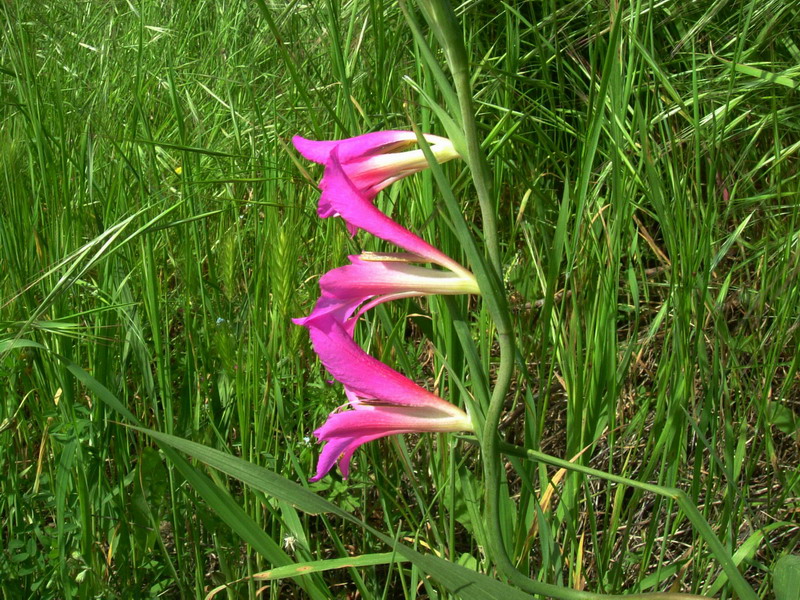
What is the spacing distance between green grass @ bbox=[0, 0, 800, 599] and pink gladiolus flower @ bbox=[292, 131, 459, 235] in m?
0.14

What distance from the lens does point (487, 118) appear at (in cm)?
180

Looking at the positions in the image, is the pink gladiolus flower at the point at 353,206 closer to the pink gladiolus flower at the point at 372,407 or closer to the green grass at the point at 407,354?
the pink gladiolus flower at the point at 372,407

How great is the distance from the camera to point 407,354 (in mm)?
1403

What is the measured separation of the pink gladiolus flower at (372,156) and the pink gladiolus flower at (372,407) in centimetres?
11

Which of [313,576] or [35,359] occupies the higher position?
[35,359]

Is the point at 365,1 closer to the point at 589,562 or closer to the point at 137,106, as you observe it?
the point at 137,106

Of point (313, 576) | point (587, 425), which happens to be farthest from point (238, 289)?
point (587, 425)

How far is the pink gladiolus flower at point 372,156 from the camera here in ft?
2.10

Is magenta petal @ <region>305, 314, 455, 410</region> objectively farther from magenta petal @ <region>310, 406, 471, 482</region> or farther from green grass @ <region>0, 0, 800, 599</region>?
green grass @ <region>0, 0, 800, 599</region>

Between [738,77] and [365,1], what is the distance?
2.82 ft

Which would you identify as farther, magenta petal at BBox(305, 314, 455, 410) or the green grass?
the green grass

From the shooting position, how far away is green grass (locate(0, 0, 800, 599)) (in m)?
1.02

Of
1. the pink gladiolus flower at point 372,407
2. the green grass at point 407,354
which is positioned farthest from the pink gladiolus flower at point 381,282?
the green grass at point 407,354

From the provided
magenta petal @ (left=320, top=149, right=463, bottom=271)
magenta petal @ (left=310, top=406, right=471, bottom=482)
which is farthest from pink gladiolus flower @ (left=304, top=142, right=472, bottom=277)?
magenta petal @ (left=310, top=406, right=471, bottom=482)
